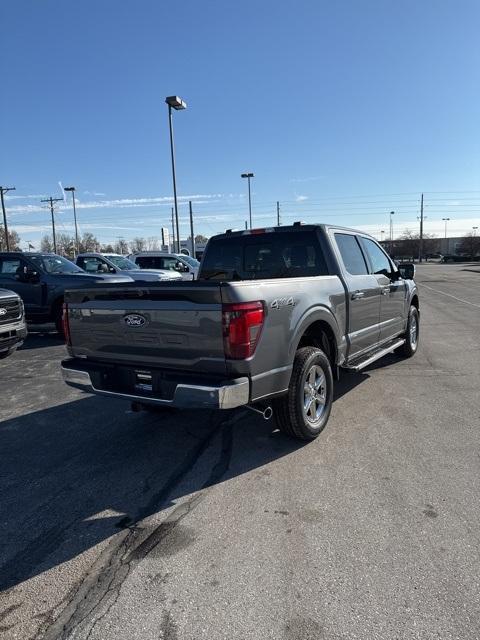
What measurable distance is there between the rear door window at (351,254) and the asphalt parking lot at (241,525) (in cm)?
156

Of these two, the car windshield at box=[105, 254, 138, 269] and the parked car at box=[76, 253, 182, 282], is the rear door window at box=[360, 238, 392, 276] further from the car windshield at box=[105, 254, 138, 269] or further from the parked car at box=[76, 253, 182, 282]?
the car windshield at box=[105, 254, 138, 269]

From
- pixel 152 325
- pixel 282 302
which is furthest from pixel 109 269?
pixel 282 302

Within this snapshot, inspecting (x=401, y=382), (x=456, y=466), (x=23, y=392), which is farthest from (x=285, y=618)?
(x=23, y=392)

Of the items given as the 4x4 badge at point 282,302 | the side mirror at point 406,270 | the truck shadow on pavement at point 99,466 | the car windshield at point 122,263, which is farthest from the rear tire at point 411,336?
the car windshield at point 122,263

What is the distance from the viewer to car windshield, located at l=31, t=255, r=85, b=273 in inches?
432

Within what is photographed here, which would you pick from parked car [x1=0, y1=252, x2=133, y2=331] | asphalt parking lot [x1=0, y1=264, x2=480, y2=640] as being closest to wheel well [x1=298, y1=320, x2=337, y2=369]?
asphalt parking lot [x1=0, y1=264, x2=480, y2=640]

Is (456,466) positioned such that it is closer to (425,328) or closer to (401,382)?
(401,382)

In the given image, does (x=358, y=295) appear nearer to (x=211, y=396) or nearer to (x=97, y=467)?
(x=211, y=396)

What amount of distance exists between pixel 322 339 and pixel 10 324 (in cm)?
543

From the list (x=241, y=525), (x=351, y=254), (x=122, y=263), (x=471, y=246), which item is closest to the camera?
(x=241, y=525)

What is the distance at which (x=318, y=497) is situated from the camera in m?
3.44

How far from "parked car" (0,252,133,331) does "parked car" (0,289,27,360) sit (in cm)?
243

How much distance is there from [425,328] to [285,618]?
32.2ft

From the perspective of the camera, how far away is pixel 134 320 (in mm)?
3922
